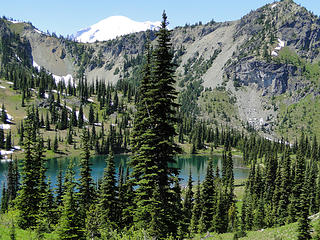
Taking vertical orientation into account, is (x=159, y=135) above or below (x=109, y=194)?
above

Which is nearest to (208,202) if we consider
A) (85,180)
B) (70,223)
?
(85,180)

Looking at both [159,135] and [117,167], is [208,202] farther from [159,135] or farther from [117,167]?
[117,167]

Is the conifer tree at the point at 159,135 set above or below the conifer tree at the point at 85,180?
above

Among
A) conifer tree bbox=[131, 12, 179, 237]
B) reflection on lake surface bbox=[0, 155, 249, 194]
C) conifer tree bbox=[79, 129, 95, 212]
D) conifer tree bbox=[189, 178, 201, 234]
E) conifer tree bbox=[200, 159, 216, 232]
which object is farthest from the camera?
reflection on lake surface bbox=[0, 155, 249, 194]

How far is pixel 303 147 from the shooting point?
193m

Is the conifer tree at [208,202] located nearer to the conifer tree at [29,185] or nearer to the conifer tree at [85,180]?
the conifer tree at [85,180]

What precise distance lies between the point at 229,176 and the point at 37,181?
95.8m

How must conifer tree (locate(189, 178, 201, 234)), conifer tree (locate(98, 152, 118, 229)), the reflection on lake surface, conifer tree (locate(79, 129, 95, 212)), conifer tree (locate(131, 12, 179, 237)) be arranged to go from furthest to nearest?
the reflection on lake surface, conifer tree (locate(189, 178, 201, 234)), conifer tree (locate(98, 152, 118, 229)), conifer tree (locate(79, 129, 95, 212)), conifer tree (locate(131, 12, 179, 237))

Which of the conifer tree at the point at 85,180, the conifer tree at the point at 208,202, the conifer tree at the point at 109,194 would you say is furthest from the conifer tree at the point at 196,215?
the conifer tree at the point at 85,180

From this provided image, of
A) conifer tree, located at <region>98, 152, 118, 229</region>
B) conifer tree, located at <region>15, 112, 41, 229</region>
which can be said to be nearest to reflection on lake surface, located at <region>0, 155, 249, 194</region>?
conifer tree, located at <region>98, 152, 118, 229</region>

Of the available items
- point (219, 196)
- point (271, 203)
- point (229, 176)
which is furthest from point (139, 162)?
point (229, 176)

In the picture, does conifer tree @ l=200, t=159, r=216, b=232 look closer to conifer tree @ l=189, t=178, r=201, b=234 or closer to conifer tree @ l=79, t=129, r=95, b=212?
conifer tree @ l=189, t=178, r=201, b=234

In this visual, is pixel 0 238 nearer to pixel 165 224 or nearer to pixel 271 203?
pixel 165 224

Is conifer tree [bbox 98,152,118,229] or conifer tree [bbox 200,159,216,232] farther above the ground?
conifer tree [bbox 98,152,118,229]
